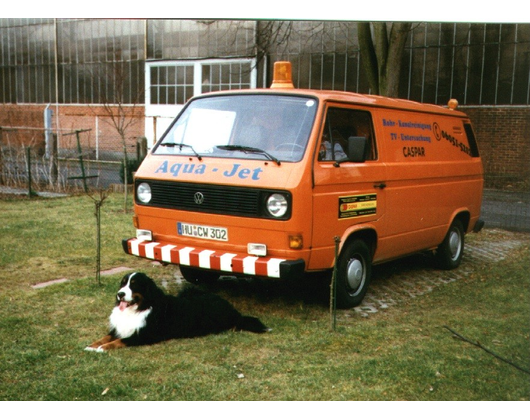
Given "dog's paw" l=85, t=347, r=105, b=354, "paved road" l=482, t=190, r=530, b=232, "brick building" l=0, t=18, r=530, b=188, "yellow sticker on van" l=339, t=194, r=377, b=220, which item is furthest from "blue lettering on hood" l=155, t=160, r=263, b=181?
"paved road" l=482, t=190, r=530, b=232

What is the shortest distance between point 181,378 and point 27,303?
101 inches

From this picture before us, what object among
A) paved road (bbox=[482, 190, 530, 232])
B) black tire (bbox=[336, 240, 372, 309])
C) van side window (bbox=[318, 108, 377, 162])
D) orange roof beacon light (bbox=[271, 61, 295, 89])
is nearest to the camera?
van side window (bbox=[318, 108, 377, 162])

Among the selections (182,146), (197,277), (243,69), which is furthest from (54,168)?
(182,146)

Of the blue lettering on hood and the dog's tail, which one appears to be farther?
the blue lettering on hood

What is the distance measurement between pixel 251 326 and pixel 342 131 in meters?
2.25

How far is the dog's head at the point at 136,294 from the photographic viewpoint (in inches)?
188

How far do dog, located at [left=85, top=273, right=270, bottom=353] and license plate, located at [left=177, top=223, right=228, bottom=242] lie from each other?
1.96 ft

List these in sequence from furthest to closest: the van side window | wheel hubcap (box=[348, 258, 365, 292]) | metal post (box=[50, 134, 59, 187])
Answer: metal post (box=[50, 134, 59, 187]) < wheel hubcap (box=[348, 258, 365, 292]) < the van side window

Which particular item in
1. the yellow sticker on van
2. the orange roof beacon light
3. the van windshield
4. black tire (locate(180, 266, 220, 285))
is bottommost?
black tire (locate(180, 266, 220, 285))

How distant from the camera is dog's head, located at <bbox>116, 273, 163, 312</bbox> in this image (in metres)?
4.78

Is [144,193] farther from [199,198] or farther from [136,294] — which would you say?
[136,294]

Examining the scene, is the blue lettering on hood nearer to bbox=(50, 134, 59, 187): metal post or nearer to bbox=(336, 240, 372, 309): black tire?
bbox=(336, 240, 372, 309): black tire

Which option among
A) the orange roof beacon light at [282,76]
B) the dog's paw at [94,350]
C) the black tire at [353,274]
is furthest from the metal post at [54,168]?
the dog's paw at [94,350]

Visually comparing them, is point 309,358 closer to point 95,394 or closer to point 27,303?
point 95,394
